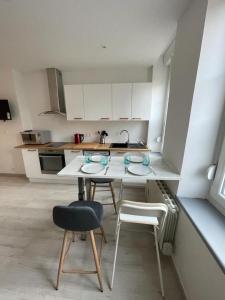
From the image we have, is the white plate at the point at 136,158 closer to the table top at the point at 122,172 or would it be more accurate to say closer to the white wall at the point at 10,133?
the table top at the point at 122,172

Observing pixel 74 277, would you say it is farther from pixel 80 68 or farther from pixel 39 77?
pixel 39 77

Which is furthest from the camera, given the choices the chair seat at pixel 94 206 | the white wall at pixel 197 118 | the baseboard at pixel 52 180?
the baseboard at pixel 52 180

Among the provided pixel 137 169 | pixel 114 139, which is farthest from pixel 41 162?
pixel 137 169

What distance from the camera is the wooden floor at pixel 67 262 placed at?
51.6 inches

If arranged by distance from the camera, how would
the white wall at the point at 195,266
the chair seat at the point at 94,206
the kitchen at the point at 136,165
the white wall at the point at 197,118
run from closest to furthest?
the white wall at the point at 195,266 < the white wall at the point at 197,118 < the kitchen at the point at 136,165 < the chair seat at the point at 94,206

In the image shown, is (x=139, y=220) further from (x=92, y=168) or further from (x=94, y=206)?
(x=92, y=168)

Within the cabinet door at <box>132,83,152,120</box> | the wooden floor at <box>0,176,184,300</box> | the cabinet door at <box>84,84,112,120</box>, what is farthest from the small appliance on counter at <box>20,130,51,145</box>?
the cabinet door at <box>132,83,152,120</box>

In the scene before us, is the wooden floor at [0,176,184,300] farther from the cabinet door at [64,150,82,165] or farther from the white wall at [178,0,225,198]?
the cabinet door at [64,150,82,165]

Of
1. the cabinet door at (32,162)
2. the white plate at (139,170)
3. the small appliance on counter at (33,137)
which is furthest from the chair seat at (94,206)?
the small appliance on counter at (33,137)

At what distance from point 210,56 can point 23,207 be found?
10.7 ft

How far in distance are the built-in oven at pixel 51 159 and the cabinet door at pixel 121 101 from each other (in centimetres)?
146

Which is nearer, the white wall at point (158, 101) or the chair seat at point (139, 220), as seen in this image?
the chair seat at point (139, 220)

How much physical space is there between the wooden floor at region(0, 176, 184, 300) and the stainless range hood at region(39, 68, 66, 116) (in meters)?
2.09

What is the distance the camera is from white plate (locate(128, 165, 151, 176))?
1.50 meters
